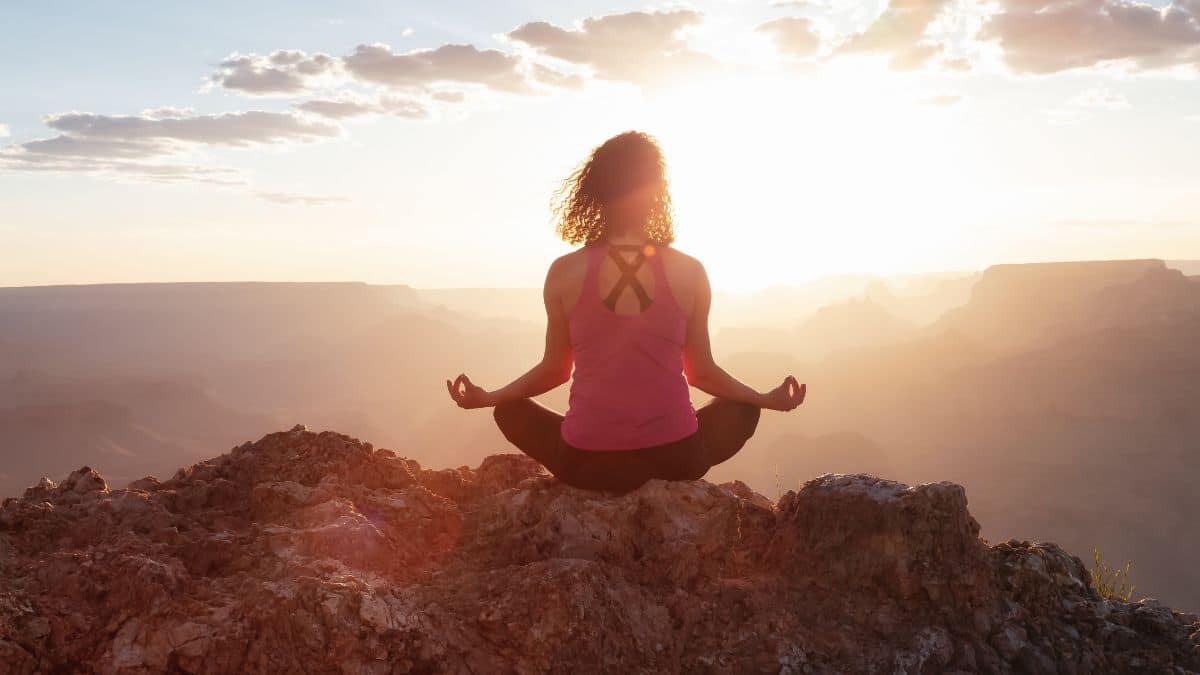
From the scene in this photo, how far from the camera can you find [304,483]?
15.5 feet

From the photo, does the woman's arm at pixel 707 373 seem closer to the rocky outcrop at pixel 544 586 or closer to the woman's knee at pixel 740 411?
the woman's knee at pixel 740 411

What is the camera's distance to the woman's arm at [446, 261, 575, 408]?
13.7ft

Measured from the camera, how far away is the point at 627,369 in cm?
398

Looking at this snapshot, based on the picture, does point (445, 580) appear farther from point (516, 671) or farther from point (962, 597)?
point (962, 597)

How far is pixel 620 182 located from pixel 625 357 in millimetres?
921

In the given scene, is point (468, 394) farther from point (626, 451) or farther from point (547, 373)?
point (626, 451)

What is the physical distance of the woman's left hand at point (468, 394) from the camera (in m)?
4.25

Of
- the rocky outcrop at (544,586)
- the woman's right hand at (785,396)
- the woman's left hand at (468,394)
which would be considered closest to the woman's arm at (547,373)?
the woman's left hand at (468,394)

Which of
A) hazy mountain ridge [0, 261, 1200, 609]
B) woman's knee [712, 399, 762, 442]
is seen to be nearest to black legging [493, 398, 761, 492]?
woman's knee [712, 399, 762, 442]

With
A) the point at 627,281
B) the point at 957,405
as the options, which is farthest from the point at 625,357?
the point at 957,405

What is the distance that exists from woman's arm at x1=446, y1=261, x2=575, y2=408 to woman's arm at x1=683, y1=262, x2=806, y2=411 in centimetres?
65

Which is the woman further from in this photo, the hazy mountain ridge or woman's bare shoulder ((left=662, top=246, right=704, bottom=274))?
the hazy mountain ridge

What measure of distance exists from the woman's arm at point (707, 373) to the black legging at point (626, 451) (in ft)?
0.36

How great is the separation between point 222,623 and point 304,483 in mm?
1641
